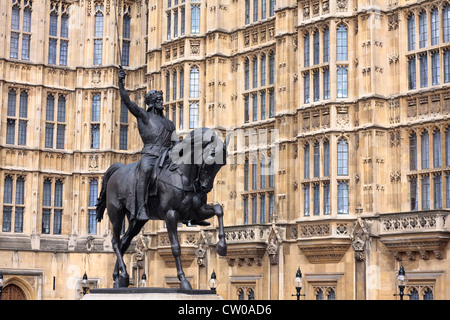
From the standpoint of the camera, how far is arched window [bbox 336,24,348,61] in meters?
30.0

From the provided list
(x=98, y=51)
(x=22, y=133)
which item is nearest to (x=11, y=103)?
(x=22, y=133)

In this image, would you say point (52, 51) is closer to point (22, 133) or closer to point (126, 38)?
point (126, 38)

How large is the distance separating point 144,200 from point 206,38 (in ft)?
78.3

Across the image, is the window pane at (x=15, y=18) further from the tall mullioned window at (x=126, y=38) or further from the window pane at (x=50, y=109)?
the tall mullioned window at (x=126, y=38)

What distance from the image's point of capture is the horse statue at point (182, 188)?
515 inches

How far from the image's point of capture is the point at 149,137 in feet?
47.0

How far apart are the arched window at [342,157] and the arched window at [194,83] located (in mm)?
9458

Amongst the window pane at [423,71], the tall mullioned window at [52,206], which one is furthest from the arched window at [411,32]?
the tall mullioned window at [52,206]

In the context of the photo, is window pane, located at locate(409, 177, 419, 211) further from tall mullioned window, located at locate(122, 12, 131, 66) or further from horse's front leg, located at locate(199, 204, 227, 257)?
tall mullioned window, located at locate(122, 12, 131, 66)

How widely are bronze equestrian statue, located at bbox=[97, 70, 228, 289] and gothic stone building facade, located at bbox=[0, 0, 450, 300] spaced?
7539 millimetres

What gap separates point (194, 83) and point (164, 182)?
78.2 ft

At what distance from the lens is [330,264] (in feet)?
97.9

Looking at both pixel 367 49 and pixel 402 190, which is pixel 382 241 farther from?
pixel 367 49
